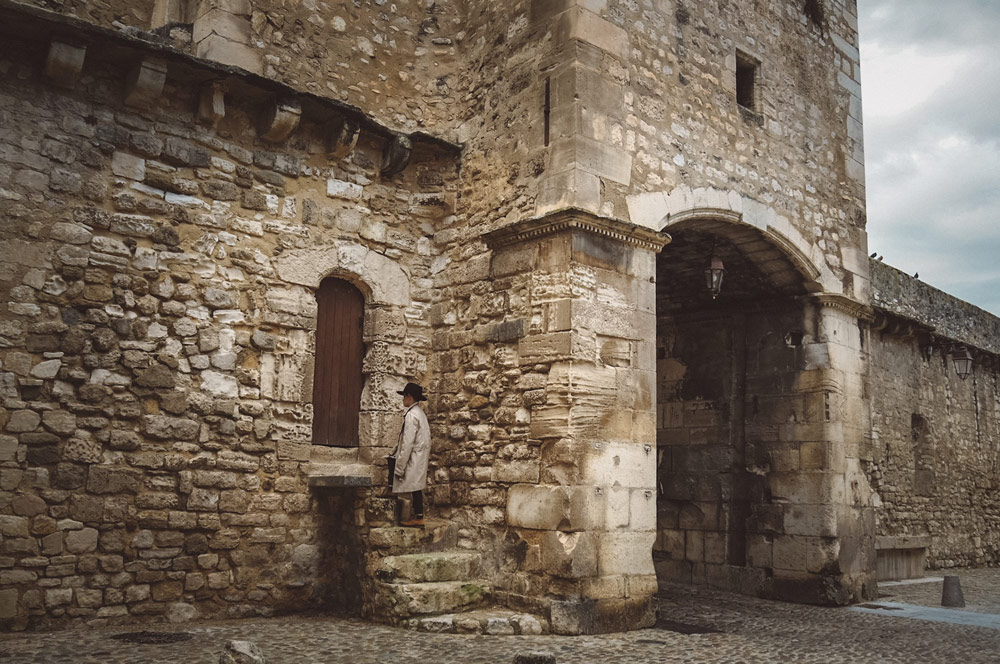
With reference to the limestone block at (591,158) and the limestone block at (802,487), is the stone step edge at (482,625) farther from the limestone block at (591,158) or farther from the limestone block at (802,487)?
the limestone block at (802,487)

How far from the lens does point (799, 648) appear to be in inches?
248

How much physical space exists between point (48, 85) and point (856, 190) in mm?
8304

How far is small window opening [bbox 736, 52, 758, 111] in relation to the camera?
8870 mm

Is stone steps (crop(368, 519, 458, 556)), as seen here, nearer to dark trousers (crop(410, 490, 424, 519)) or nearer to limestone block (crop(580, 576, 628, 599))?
dark trousers (crop(410, 490, 424, 519))

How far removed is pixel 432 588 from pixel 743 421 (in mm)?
4710

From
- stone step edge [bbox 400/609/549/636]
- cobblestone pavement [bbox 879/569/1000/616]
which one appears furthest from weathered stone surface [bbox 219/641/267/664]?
cobblestone pavement [bbox 879/569/1000/616]

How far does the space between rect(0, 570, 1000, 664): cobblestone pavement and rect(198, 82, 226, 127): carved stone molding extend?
371 cm

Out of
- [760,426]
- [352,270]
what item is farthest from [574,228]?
[760,426]

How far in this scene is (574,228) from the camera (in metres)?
6.85

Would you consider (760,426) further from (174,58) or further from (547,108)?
(174,58)

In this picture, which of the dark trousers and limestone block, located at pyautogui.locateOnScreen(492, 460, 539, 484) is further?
the dark trousers

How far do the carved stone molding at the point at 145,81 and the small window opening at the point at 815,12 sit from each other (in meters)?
7.04

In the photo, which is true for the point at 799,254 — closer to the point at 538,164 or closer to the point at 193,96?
the point at 538,164

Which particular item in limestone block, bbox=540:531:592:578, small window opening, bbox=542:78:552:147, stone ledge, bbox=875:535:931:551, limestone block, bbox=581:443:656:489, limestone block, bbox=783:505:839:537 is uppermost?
small window opening, bbox=542:78:552:147
